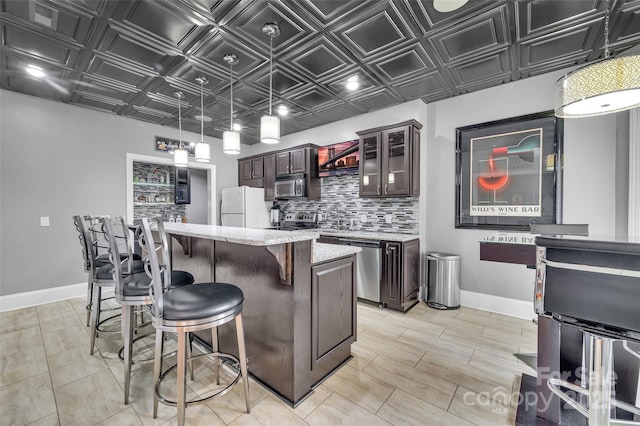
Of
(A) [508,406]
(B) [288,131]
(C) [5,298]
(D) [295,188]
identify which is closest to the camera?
(A) [508,406]

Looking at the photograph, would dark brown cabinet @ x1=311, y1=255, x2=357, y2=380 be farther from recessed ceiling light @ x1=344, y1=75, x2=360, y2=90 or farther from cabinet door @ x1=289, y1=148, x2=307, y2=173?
cabinet door @ x1=289, y1=148, x2=307, y2=173

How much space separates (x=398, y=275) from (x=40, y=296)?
474cm

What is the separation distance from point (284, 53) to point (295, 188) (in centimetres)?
240

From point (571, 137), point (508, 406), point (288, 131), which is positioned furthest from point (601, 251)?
point (288, 131)

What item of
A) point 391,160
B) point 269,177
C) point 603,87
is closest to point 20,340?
point 269,177

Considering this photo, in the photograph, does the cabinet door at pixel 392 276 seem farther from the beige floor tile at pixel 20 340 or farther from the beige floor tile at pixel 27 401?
the beige floor tile at pixel 20 340

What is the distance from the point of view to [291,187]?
468 cm

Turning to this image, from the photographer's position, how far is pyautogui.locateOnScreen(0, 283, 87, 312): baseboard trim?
3205 millimetres

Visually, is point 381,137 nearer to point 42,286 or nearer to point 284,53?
point 284,53

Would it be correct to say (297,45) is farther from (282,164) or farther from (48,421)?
(48,421)

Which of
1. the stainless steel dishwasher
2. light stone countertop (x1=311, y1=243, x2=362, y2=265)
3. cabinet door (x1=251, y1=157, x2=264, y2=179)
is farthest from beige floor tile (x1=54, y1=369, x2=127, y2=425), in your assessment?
cabinet door (x1=251, y1=157, x2=264, y2=179)

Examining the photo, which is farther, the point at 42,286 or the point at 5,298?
the point at 42,286

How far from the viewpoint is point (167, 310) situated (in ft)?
4.14

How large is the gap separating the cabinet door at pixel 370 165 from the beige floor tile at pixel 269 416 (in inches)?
108
